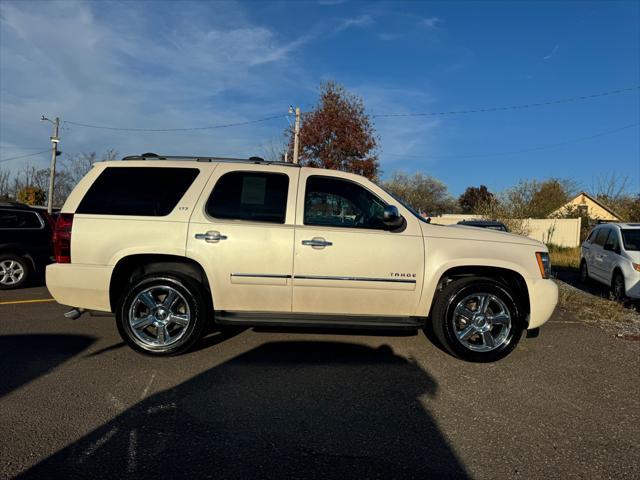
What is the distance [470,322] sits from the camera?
180 inches

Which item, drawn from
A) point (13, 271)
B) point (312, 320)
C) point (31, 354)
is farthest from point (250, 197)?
point (13, 271)

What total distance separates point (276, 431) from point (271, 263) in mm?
1751

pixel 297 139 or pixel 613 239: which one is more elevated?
pixel 297 139

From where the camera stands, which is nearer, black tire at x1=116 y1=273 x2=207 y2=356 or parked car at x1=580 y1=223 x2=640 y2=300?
black tire at x1=116 y1=273 x2=207 y2=356

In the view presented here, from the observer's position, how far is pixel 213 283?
4.45 meters

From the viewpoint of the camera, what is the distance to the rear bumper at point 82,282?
4.45 metres

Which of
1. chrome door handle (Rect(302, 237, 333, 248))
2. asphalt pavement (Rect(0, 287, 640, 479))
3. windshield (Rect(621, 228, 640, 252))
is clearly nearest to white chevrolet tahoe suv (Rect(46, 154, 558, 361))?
chrome door handle (Rect(302, 237, 333, 248))

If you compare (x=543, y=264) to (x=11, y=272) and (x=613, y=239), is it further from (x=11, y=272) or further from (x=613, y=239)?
(x=11, y=272)

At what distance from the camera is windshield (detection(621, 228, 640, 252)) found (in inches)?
340

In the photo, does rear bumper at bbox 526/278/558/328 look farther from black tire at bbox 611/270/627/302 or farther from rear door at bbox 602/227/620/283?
rear door at bbox 602/227/620/283

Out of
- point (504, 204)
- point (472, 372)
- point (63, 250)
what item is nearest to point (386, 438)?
point (472, 372)

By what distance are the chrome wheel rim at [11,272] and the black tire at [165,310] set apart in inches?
226

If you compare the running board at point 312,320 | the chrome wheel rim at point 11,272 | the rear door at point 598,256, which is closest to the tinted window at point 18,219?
the chrome wheel rim at point 11,272

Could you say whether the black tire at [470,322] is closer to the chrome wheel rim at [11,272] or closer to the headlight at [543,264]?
the headlight at [543,264]
